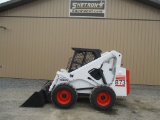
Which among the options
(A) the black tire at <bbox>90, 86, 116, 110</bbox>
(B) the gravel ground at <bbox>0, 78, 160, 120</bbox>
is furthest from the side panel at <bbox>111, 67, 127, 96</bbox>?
(B) the gravel ground at <bbox>0, 78, 160, 120</bbox>

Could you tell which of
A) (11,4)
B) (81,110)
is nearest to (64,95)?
(81,110)

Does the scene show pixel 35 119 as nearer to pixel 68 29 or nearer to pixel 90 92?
pixel 90 92

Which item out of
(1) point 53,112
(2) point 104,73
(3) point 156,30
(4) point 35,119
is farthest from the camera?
(3) point 156,30

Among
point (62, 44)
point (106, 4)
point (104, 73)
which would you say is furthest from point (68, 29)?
point (104, 73)

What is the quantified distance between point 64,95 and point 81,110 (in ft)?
2.23

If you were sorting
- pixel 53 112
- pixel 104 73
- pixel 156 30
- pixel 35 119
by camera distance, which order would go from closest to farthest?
pixel 35 119 → pixel 53 112 → pixel 104 73 → pixel 156 30

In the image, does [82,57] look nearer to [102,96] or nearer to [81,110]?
[102,96]

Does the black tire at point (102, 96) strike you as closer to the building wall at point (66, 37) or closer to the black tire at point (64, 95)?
the black tire at point (64, 95)

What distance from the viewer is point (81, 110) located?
8.06 meters

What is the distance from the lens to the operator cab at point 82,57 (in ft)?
28.7

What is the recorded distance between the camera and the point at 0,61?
46.4ft

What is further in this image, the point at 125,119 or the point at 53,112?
the point at 53,112

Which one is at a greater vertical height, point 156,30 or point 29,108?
point 156,30

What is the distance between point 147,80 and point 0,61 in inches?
297
